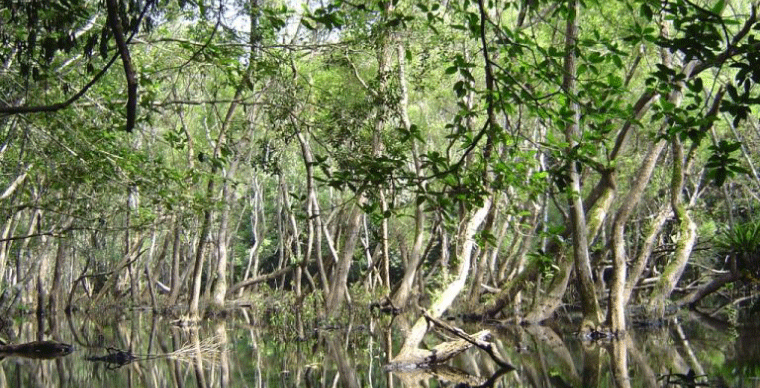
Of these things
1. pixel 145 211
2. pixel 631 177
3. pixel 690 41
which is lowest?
pixel 690 41

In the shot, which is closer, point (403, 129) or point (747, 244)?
point (403, 129)

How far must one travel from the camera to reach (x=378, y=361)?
1202 centimetres

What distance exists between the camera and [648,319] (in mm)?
16641

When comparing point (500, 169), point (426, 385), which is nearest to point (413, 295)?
point (426, 385)

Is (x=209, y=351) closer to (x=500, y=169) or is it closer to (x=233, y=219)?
(x=500, y=169)

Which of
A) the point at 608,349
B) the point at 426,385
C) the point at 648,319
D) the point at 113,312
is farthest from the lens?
the point at 113,312

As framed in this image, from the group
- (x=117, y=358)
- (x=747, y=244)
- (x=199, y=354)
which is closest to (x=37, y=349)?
(x=117, y=358)

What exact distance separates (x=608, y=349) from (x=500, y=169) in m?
9.11

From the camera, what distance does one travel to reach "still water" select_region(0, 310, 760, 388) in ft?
31.4

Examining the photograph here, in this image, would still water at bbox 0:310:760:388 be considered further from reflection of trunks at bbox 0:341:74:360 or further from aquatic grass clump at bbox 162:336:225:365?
reflection of trunks at bbox 0:341:74:360

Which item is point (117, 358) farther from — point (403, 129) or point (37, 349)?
point (403, 129)

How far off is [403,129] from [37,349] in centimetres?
1289

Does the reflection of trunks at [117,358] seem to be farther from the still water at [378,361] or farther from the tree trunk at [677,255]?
the tree trunk at [677,255]

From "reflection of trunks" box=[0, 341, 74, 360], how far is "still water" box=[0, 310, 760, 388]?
0.57 feet
